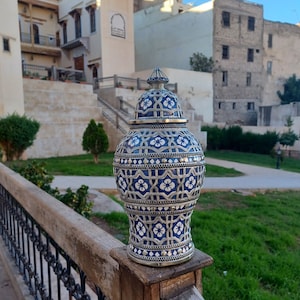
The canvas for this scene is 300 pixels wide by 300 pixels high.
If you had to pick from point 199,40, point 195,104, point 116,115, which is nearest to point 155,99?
point 116,115

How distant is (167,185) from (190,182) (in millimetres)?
77

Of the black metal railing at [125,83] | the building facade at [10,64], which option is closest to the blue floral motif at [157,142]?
the building facade at [10,64]

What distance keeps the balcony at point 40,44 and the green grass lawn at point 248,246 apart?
20419mm

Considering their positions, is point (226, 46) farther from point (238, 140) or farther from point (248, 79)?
point (238, 140)

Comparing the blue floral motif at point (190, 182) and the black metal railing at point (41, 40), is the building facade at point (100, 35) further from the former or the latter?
the blue floral motif at point (190, 182)

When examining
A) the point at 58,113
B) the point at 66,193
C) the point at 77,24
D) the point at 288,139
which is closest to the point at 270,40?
the point at 288,139

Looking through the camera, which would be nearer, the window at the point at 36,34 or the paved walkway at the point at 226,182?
the paved walkway at the point at 226,182

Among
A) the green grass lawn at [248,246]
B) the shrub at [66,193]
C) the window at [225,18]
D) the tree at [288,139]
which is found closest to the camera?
the green grass lawn at [248,246]

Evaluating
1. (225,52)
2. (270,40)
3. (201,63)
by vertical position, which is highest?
(270,40)

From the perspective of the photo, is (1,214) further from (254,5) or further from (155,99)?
(254,5)

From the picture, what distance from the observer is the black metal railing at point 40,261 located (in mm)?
1360

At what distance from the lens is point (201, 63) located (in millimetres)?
24141

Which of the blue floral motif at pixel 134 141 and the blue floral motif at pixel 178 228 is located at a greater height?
the blue floral motif at pixel 134 141

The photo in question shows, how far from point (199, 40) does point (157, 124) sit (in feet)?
86.0
